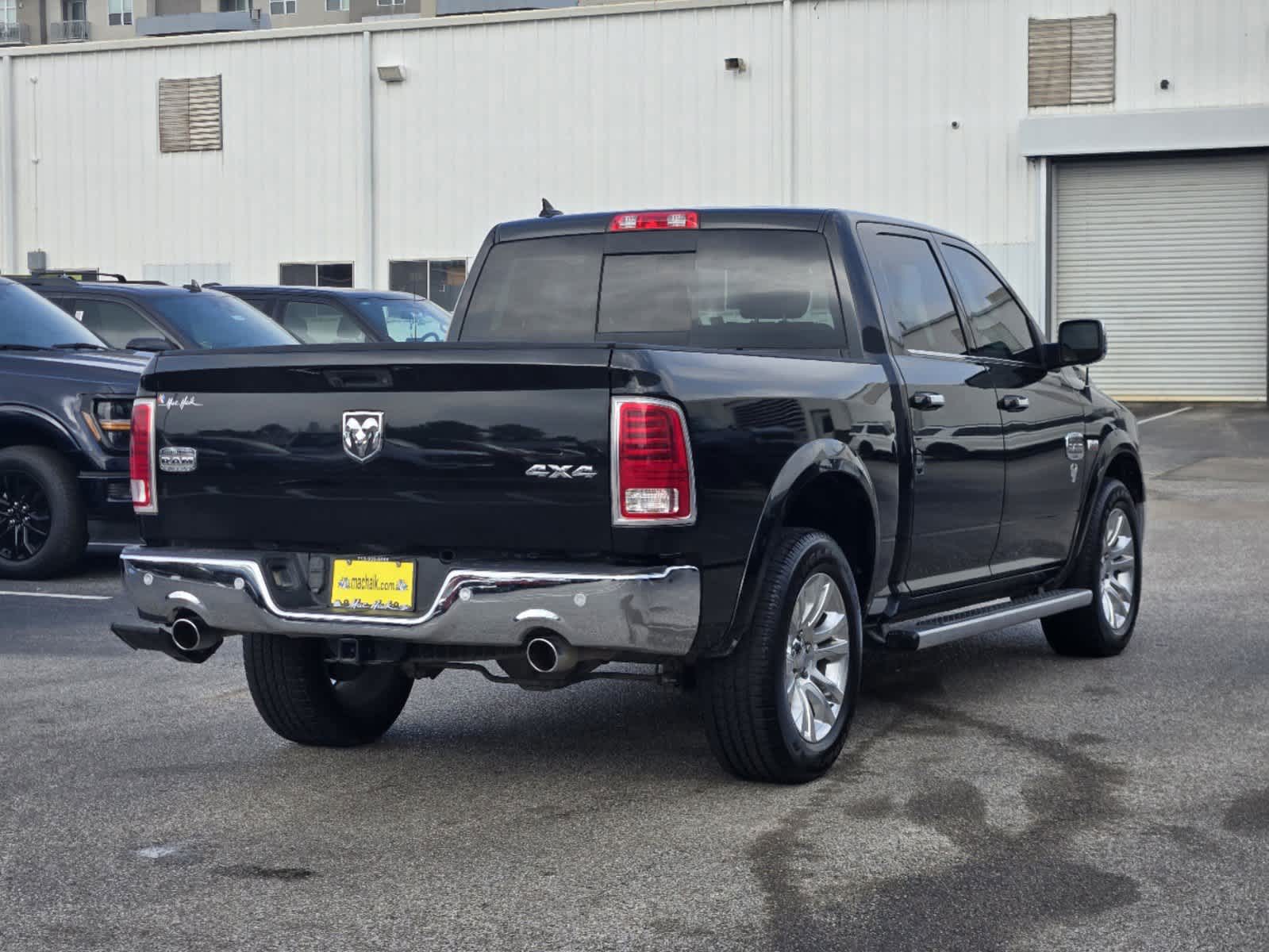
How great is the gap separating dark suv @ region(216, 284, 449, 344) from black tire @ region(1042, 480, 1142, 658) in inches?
349

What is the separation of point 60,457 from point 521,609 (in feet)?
21.6

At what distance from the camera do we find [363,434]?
5438 millimetres

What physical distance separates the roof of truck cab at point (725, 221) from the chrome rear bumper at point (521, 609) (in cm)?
189

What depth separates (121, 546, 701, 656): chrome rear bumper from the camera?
5.12 m

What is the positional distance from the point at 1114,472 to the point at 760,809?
3923mm

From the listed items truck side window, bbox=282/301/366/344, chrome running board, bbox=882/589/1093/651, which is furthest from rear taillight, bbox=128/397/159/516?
truck side window, bbox=282/301/366/344

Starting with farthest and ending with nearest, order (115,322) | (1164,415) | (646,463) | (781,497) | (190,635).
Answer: (1164,415)
(115,322)
(190,635)
(781,497)
(646,463)

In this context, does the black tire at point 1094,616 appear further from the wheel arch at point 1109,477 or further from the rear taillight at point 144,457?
the rear taillight at point 144,457

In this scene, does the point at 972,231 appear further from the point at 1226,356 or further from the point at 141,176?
the point at 141,176

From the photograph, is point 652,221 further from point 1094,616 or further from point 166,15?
point 166,15

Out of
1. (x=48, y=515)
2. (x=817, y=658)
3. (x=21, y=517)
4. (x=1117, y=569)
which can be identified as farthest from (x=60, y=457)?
(x=817, y=658)

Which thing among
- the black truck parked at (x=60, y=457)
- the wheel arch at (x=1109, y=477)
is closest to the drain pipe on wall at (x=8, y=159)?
the black truck parked at (x=60, y=457)

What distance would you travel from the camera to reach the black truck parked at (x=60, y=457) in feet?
35.6

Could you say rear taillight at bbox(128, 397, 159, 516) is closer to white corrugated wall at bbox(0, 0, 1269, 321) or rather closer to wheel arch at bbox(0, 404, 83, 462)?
wheel arch at bbox(0, 404, 83, 462)
